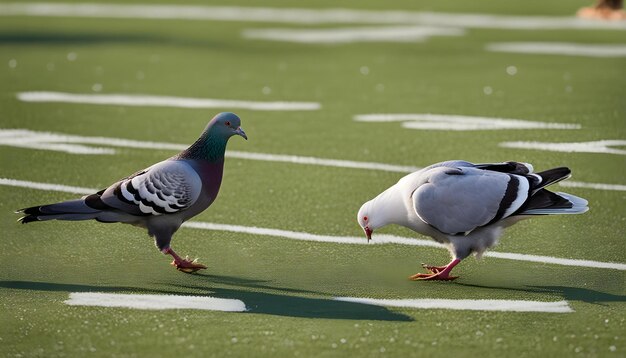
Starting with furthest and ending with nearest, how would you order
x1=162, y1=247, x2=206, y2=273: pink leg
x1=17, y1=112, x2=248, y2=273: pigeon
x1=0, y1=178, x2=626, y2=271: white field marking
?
x1=0, y1=178, x2=626, y2=271: white field marking → x1=162, y1=247, x2=206, y2=273: pink leg → x1=17, y1=112, x2=248, y2=273: pigeon

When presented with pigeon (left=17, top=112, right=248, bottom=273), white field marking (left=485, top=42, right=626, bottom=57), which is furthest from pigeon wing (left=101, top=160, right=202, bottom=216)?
white field marking (left=485, top=42, right=626, bottom=57)

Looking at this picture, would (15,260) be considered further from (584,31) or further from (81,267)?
(584,31)

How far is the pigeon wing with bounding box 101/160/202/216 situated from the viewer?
6.99 metres

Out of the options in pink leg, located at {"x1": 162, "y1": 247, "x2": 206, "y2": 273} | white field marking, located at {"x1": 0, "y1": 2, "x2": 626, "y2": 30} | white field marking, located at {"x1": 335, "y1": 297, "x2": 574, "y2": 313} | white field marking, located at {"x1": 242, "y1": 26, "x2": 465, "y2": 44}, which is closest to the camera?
white field marking, located at {"x1": 335, "y1": 297, "x2": 574, "y2": 313}

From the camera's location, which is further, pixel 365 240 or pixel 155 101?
pixel 155 101

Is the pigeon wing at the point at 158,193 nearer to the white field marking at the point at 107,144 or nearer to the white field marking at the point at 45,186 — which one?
the white field marking at the point at 45,186

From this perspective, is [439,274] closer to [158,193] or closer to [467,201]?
[467,201]

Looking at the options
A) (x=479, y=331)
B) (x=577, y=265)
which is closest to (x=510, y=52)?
(x=577, y=265)

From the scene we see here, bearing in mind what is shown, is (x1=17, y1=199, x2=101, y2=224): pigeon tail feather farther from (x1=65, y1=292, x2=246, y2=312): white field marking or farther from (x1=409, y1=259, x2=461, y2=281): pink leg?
(x1=409, y1=259, x2=461, y2=281): pink leg

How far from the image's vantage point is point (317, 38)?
16.3m

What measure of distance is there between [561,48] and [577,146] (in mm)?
5269

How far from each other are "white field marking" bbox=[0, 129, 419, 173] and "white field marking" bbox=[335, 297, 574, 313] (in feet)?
9.92

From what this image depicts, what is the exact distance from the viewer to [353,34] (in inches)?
659

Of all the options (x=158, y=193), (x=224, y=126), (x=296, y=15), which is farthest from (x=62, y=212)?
(x=296, y=15)
